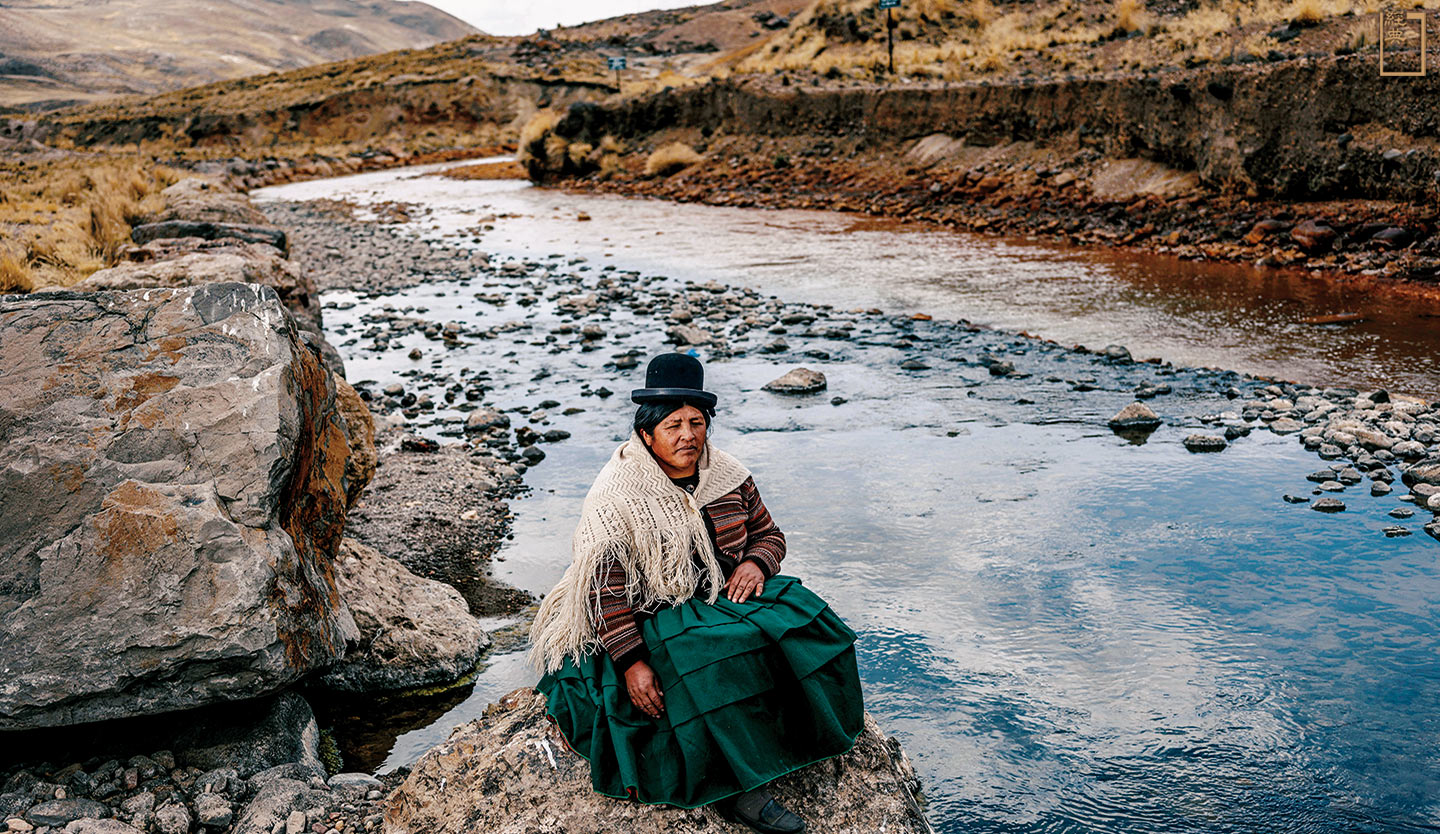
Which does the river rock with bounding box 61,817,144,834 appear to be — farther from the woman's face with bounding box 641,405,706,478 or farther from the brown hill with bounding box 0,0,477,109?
the brown hill with bounding box 0,0,477,109

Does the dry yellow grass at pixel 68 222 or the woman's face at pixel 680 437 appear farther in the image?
the dry yellow grass at pixel 68 222

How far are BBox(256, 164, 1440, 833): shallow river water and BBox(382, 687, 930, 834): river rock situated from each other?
87 centimetres

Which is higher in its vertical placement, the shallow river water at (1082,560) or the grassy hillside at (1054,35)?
the grassy hillside at (1054,35)

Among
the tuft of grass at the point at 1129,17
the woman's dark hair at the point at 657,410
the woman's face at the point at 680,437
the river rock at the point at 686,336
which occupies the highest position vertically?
the tuft of grass at the point at 1129,17

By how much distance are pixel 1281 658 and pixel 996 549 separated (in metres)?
1.74

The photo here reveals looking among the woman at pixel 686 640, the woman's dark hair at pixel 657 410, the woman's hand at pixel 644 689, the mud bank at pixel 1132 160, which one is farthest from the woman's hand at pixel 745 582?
the mud bank at pixel 1132 160

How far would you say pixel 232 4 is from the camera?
181 meters

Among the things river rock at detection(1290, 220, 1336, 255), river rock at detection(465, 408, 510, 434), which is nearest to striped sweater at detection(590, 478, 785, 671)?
river rock at detection(465, 408, 510, 434)

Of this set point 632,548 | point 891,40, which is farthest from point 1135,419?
point 891,40

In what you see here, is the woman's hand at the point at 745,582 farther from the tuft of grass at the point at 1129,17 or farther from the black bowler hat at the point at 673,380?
the tuft of grass at the point at 1129,17

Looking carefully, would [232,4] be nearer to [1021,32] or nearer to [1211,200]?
[1021,32]

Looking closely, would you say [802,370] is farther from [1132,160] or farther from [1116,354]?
[1132,160]

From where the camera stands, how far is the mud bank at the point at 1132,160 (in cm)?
1387

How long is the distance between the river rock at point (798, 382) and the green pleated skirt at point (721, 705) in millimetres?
6515
